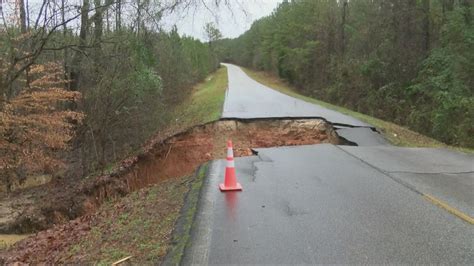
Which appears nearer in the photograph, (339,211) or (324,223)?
(324,223)

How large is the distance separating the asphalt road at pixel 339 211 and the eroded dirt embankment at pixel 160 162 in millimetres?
2643

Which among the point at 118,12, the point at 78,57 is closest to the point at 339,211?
the point at 118,12

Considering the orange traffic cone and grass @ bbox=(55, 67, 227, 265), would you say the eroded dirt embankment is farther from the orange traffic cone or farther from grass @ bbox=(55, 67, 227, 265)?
the orange traffic cone

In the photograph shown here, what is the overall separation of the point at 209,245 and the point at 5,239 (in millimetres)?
9126

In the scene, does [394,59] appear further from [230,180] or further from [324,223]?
[324,223]

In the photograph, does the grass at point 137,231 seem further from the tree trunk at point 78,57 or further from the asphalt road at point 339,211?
the tree trunk at point 78,57

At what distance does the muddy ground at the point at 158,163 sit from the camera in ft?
40.8

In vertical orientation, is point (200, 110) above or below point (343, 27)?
below

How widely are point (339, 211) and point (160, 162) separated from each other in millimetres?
7662

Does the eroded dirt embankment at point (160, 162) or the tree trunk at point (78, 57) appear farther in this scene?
the tree trunk at point (78, 57)

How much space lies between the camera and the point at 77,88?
19.4 metres

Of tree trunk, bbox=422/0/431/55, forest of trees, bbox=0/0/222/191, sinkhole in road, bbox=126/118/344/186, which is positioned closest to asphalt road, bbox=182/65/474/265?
sinkhole in road, bbox=126/118/344/186

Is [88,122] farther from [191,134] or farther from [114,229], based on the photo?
[114,229]

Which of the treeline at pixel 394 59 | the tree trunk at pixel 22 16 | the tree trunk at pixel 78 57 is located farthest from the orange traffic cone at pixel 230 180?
the tree trunk at pixel 22 16
